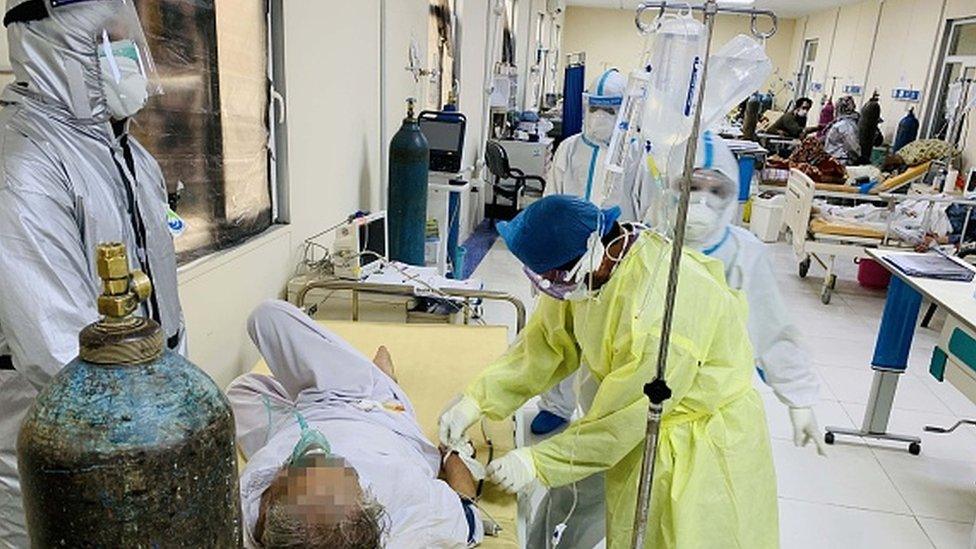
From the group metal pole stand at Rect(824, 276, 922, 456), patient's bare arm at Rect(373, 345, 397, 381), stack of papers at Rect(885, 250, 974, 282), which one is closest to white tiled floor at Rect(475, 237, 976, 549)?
metal pole stand at Rect(824, 276, 922, 456)

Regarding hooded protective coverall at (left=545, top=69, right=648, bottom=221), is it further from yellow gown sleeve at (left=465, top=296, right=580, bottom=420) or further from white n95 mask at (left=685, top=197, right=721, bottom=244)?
yellow gown sleeve at (left=465, top=296, right=580, bottom=420)

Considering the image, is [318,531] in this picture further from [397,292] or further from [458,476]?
[397,292]

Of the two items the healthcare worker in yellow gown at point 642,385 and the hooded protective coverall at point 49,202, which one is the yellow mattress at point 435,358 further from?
the hooded protective coverall at point 49,202

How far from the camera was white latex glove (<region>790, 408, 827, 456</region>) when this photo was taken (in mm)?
1813

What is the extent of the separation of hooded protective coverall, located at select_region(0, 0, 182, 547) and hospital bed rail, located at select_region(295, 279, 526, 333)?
4.09 feet

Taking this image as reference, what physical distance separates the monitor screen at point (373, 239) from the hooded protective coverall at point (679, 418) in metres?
1.76

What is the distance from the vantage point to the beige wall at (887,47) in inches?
307

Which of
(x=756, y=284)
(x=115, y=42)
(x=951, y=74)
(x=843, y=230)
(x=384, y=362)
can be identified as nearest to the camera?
(x=115, y=42)

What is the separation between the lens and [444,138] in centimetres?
424

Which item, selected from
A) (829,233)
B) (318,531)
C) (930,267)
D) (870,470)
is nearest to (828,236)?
(829,233)

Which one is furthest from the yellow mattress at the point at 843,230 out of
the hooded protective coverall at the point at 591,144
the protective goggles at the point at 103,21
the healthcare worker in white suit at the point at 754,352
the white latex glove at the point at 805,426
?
the protective goggles at the point at 103,21

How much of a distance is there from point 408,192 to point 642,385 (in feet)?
8.16

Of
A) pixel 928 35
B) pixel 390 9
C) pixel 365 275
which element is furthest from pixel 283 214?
pixel 928 35

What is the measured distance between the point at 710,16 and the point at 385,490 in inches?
44.3
